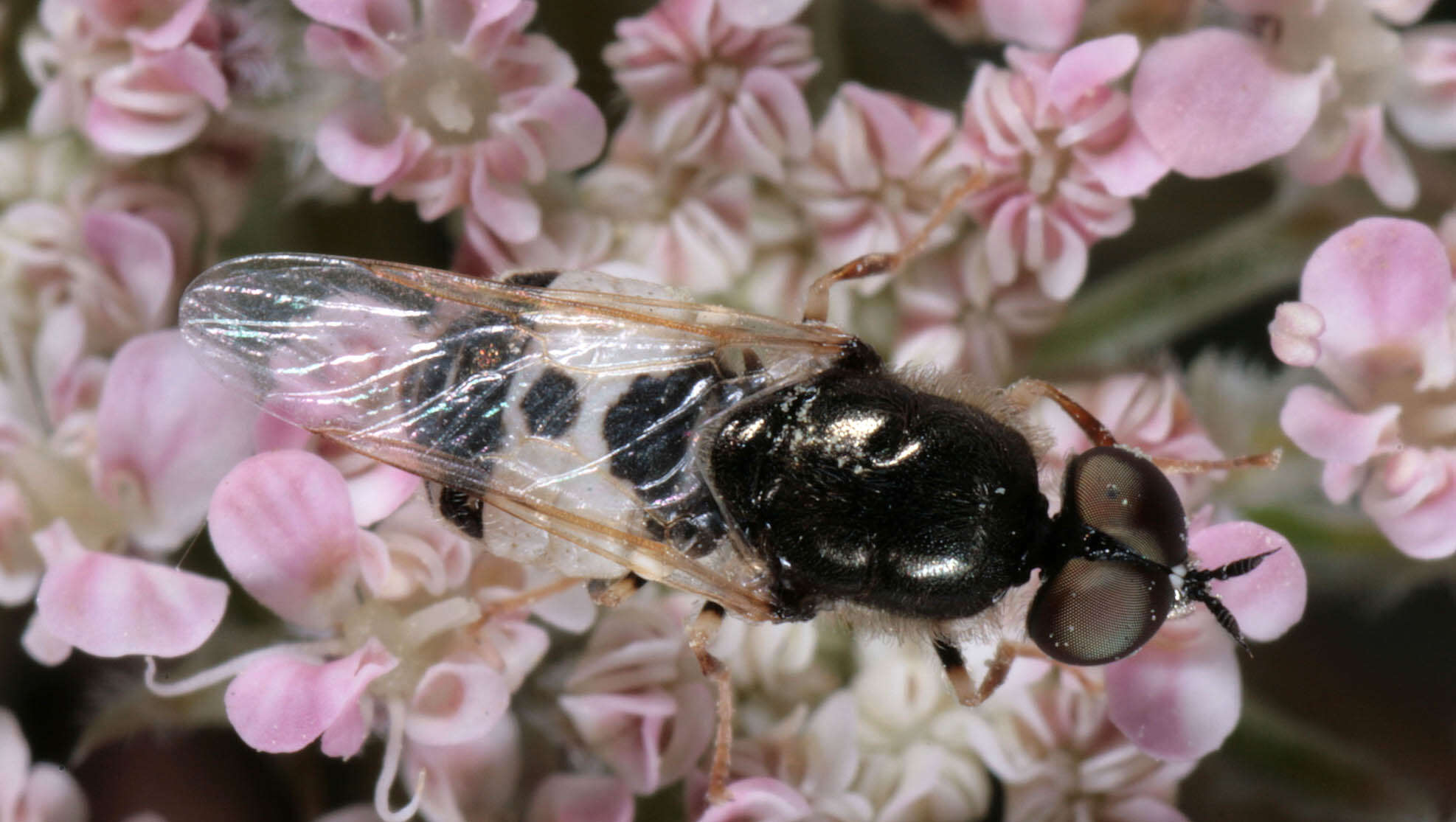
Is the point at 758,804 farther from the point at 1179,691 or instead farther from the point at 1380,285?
the point at 1380,285

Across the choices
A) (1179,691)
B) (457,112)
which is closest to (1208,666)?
(1179,691)

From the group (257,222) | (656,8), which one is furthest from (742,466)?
(257,222)

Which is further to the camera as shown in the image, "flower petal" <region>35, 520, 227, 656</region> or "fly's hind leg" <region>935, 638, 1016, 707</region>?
"fly's hind leg" <region>935, 638, 1016, 707</region>

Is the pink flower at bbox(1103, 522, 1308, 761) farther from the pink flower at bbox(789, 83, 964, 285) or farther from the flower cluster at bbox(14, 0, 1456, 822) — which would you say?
the pink flower at bbox(789, 83, 964, 285)

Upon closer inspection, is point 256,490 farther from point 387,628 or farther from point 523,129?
point 523,129

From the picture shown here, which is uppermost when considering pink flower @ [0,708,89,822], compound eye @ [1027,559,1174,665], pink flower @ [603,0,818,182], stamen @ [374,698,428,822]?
pink flower @ [603,0,818,182]

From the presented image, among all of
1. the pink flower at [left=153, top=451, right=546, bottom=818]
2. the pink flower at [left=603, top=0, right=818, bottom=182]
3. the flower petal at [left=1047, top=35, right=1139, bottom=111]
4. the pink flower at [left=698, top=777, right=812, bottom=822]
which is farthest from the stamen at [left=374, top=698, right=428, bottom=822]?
the flower petal at [left=1047, top=35, right=1139, bottom=111]
